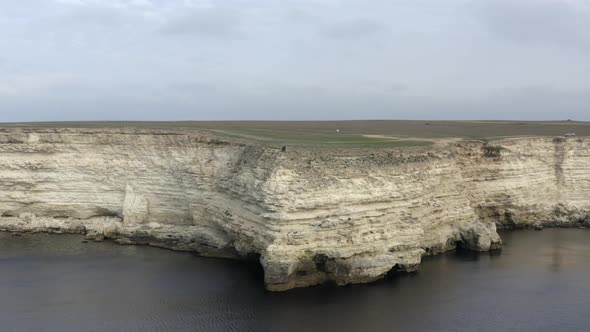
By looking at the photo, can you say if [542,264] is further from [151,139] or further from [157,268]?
[151,139]

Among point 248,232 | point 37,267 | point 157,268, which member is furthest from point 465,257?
point 37,267

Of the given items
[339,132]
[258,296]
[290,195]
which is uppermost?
[339,132]

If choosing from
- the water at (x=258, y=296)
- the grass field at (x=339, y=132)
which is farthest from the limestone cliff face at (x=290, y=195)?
the grass field at (x=339, y=132)

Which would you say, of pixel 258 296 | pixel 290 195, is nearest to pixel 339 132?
pixel 290 195

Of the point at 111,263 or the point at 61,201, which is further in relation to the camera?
the point at 61,201

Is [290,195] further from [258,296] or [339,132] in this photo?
[339,132]

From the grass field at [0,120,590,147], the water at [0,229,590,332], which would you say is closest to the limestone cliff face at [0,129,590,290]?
the water at [0,229,590,332]
